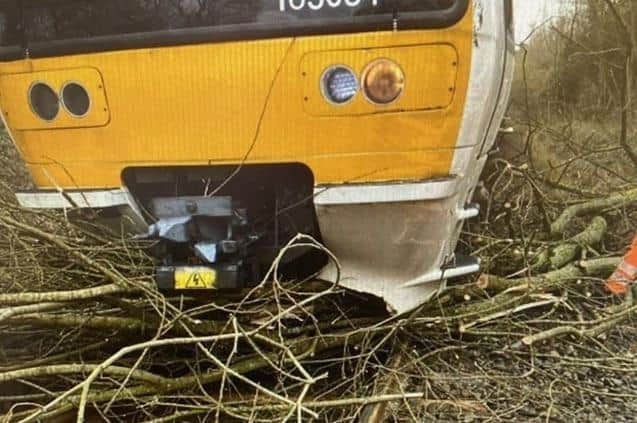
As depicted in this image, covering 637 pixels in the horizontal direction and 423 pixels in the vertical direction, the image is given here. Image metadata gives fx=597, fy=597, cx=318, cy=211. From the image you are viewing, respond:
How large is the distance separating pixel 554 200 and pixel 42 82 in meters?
3.10

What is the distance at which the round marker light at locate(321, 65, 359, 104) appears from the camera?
1.80m

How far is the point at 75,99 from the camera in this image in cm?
203

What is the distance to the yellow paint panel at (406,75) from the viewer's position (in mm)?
1763

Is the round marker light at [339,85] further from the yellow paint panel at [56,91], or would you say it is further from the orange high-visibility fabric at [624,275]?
the orange high-visibility fabric at [624,275]

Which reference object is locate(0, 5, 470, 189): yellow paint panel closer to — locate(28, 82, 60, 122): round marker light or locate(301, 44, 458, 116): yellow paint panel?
locate(301, 44, 458, 116): yellow paint panel

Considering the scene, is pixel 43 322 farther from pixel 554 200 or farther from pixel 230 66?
pixel 554 200

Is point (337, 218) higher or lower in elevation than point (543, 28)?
lower

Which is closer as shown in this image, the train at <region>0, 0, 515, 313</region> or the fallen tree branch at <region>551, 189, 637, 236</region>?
the train at <region>0, 0, 515, 313</region>

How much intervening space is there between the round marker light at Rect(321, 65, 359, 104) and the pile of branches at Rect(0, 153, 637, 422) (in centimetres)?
49

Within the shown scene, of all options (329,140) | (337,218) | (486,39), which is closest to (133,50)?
(329,140)

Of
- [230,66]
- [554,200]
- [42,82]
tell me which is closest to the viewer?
[230,66]

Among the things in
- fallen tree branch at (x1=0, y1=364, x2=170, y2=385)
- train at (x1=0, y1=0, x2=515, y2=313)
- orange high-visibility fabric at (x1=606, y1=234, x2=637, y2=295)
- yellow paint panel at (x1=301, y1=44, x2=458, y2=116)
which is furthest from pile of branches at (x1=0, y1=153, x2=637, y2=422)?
yellow paint panel at (x1=301, y1=44, x2=458, y2=116)

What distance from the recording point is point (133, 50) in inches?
74.0

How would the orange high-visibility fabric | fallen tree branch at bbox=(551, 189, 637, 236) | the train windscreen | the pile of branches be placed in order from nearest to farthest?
the train windscreen → the pile of branches → the orange high-visibility fabric → fallen tree branch at bbox=(551, 189, 637, 236)
